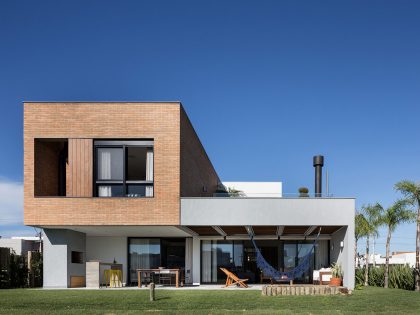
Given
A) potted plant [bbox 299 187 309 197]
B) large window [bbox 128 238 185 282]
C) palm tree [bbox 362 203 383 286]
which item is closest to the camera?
potted plant [bbox 299 187 309 197]

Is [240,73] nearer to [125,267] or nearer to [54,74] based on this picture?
[54,74]

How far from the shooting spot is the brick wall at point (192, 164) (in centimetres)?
1820

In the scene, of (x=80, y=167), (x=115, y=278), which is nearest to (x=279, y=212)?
(x=80, y=167)

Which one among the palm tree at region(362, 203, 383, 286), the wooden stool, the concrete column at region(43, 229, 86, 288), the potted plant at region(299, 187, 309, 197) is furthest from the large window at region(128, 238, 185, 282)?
the palm tree at region(362, 203, 383, 286)

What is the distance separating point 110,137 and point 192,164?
4.45 meters

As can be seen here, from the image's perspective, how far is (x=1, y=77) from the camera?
18422 mm

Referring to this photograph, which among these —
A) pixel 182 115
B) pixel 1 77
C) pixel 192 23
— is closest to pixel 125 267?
pixel 182 115

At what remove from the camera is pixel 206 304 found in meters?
12.2

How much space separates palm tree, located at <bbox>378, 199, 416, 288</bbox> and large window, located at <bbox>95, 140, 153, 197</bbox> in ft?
35.3

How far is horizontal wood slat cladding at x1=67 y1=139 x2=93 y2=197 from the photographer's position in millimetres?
17375

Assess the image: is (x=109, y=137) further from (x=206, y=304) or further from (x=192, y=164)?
(x=206, y=304)

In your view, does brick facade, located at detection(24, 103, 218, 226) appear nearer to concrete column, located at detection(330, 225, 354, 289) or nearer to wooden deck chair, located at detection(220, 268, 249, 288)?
wooden deck chair, located at detection(220, 268, 249, 288)

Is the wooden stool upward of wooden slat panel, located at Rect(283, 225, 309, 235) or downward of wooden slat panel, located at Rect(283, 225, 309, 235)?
downward

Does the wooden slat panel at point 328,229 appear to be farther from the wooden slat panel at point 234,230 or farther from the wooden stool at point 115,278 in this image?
the wooden stool at point 115,278
